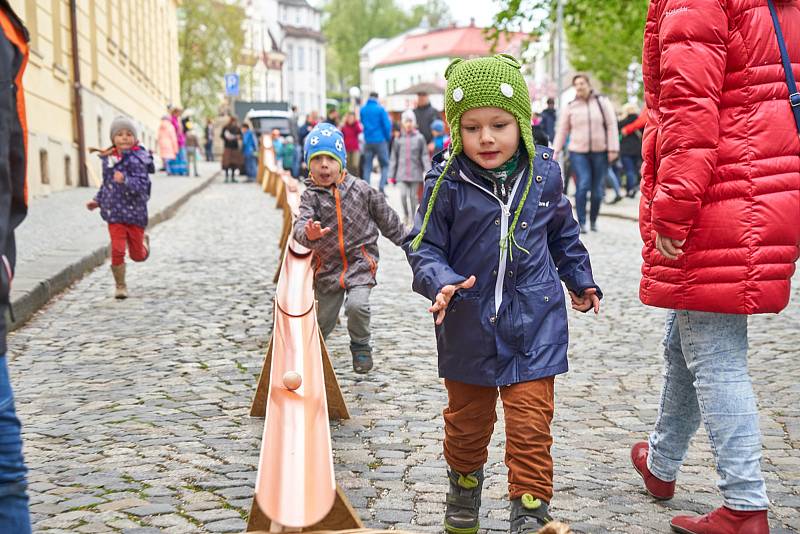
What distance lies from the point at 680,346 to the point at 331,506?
1633mm

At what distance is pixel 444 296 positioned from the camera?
3.23 meters

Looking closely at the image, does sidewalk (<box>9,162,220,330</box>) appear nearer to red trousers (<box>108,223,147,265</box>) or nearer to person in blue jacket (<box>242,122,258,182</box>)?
red trousers (<box>108,223,147,265</box>)

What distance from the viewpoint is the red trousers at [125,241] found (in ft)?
30.1

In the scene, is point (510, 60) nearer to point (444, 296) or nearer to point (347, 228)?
point (444, 296)

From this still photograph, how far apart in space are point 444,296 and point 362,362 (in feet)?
10.3

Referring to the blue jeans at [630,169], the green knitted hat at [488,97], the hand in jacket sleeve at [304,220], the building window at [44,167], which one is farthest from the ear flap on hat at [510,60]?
the blue jeans at [630,169]

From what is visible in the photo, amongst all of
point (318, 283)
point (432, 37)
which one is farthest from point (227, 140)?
point (432, 37)

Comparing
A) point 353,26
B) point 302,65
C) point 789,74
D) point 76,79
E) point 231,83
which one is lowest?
point 789,74

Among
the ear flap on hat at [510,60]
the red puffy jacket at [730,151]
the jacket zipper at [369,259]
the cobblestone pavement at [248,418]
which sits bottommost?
the cobblestone pavement at [248,418]

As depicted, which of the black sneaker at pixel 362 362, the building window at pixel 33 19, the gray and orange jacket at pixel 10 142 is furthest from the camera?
the building window at pixel 33 19

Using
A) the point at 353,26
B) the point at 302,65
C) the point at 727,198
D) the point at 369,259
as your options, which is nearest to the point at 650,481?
the point at 727,198

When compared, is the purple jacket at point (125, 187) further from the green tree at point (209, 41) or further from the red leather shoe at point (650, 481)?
the green tree at point (209, 41)

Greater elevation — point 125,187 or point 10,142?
point 10,142

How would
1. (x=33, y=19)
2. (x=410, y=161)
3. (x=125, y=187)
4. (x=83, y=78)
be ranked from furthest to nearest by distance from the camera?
(x=83, y=78), (x=33, y=19), (x=410, y=161), (x=125, y=187)
